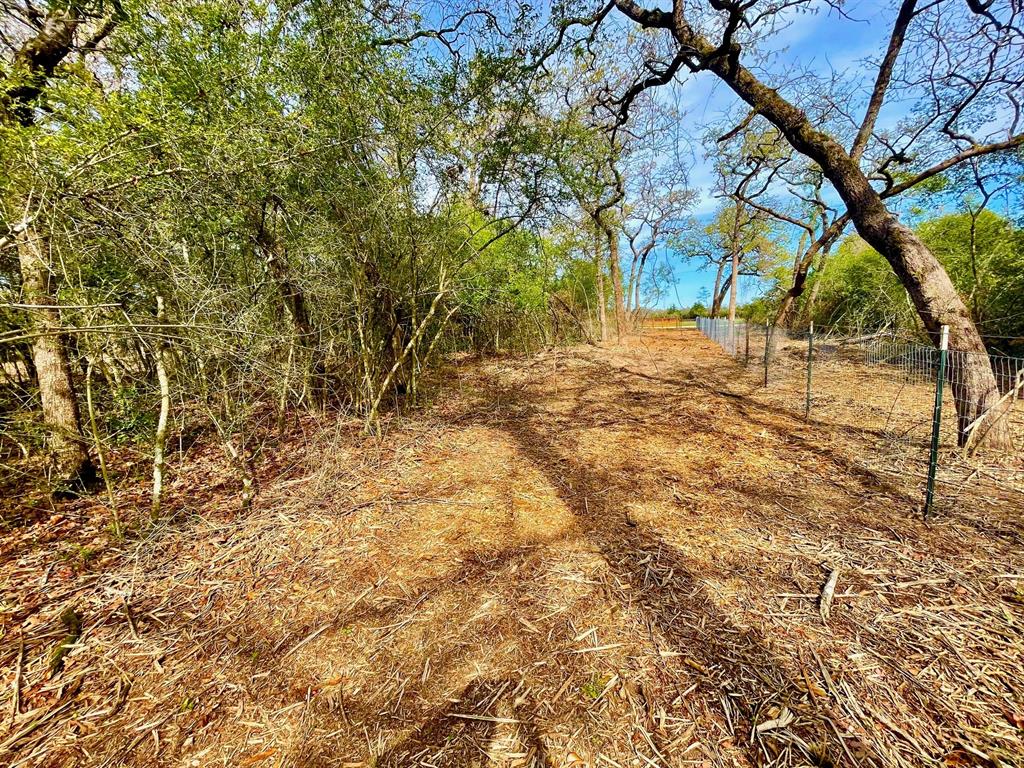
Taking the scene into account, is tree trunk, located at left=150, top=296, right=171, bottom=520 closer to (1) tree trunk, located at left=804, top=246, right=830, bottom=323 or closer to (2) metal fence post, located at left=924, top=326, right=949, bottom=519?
(2) metal fence post, located at left=924, top=326, right=949, bottom=519

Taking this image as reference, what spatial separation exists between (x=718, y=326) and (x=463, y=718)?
42.9 ft

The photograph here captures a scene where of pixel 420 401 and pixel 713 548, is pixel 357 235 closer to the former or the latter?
pixel 420 401

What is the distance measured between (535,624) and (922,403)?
5.51 m

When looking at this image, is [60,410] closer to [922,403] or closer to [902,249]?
[902,249]

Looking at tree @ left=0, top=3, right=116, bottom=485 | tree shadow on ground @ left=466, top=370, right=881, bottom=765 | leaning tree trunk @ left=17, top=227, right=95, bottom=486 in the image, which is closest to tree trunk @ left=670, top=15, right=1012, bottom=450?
tree shadow on ground @ left=466, top=370, right=881, bottom=765

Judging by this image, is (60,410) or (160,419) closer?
(160,419)

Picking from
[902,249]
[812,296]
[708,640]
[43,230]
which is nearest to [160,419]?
[43,230]

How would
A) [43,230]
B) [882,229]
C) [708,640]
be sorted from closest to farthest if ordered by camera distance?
[708,640], [43,230], [882,229]

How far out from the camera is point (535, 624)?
1.64m

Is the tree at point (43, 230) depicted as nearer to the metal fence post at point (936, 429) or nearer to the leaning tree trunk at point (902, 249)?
the metal fence post at point (936, 429)

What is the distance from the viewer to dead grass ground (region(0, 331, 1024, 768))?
3.96ft

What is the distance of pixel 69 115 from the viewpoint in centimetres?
201

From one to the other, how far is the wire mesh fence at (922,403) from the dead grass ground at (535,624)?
226 millimetres

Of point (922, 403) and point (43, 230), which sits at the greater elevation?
point (43, 230)
